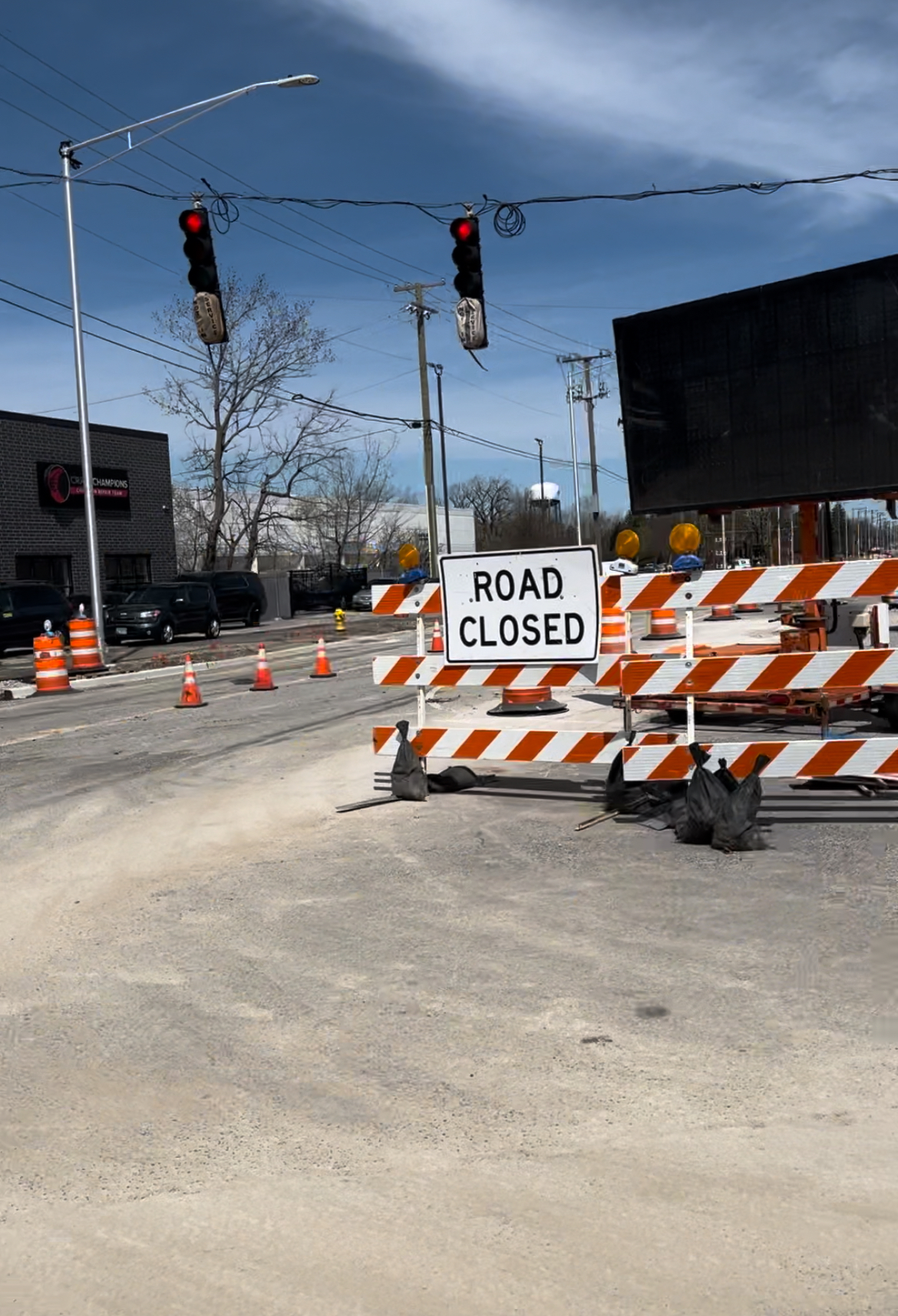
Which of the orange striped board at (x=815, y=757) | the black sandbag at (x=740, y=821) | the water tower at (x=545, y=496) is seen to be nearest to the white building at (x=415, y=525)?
the water tower at (x=545, y=496)

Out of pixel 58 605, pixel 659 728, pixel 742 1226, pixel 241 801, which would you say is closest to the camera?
pixel 742 1226

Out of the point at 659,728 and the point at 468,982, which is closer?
the point at 468,982

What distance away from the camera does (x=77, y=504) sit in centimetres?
4141

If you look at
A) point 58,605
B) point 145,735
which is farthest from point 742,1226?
point 58,605

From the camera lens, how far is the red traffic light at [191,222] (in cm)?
1510

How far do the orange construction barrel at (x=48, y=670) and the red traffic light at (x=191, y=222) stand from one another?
819cm

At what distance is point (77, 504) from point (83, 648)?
1877 cm

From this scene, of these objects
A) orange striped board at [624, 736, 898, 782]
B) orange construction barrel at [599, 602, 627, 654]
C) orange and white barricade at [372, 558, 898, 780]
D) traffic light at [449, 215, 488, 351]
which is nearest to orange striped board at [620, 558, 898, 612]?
orange and white barricade at [372, 558, 898, 780]

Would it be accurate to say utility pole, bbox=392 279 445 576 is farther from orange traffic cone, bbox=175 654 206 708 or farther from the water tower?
the water tower

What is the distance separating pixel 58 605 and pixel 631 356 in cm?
2155

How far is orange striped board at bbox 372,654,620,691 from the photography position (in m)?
8.80

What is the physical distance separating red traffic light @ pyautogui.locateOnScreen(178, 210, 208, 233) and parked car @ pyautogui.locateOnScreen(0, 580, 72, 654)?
16.6 meters

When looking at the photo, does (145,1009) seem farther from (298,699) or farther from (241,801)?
(298,699)

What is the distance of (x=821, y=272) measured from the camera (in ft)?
40.2
